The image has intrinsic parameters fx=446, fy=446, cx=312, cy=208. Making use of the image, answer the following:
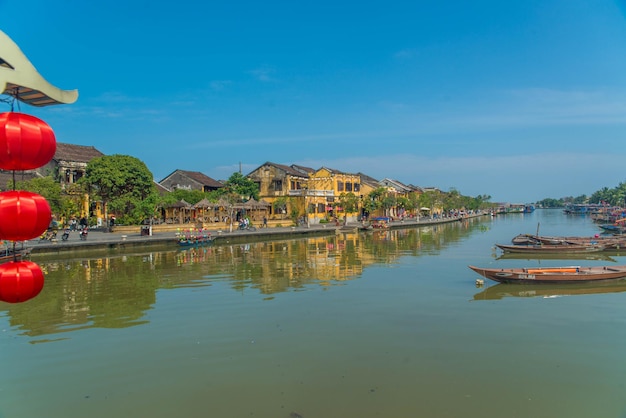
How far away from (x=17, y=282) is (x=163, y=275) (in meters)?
15.1

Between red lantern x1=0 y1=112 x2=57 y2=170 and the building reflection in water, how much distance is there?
7.44m

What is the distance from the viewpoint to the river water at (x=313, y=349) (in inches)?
282

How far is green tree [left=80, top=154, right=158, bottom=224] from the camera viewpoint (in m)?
33.3

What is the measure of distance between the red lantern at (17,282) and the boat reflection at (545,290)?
41.8ft

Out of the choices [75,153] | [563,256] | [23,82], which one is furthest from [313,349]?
[75,153]

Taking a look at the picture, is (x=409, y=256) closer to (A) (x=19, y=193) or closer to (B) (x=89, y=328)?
(B) (x=89, y=328)

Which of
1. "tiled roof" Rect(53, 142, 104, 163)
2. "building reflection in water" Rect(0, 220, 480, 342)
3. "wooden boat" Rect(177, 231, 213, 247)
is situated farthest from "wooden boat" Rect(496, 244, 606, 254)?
"tiled roof" Rect(53, 142, 104, 163)

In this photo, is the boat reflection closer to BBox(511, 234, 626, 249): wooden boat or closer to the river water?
the river water

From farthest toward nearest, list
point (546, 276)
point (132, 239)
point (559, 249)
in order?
1. point (132, 239)
2. point (559, 249)
3. point (546, 276)

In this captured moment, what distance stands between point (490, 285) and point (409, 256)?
9.94 meters

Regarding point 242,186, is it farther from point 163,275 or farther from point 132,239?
point 163,275

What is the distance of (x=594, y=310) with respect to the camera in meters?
12.9

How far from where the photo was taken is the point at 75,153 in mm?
40406

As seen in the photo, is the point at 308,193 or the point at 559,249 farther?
the point at 308,193
